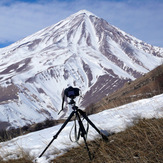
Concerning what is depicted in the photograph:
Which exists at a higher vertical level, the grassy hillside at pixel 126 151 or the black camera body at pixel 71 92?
the black camera body at pixel 71 92

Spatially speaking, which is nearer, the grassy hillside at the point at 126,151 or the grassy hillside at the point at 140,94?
the grassy hillside at the point at 126,151

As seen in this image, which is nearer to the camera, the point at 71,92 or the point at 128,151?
the point at 128,151

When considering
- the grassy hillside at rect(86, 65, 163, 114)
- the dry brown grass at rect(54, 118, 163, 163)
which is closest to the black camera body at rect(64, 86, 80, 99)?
the dry brown grass at rect(54, 118, 163, 163)

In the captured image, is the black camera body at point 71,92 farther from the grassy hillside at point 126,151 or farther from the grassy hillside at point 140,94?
the grassy hillside at point 140,94

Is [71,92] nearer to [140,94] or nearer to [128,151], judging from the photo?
[128,151]

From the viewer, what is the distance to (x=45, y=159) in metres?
3.73

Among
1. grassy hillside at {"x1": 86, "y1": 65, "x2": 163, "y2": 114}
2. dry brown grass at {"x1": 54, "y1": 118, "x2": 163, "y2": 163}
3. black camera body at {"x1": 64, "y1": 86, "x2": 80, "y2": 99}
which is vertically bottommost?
grassy hillside at {"x1": 86, "y1": 65, "x2": 163, "y2": 114}

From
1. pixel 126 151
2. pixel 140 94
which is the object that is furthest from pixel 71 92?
pixel 140 94

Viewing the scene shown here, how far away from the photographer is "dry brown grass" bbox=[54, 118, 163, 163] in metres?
2.64

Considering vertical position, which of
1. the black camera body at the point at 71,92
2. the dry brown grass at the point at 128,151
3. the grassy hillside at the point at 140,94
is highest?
the black camera body at the point at 71,92

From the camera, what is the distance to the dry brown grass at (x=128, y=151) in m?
2.64

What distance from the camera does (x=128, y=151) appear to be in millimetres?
2955

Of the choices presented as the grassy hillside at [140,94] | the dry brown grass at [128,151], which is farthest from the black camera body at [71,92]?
the grassy hillside at [140,94]

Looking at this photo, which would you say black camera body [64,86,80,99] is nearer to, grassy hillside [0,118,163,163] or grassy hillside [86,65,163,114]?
grassy hillside [0,118,163,163]
